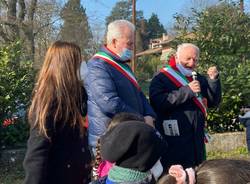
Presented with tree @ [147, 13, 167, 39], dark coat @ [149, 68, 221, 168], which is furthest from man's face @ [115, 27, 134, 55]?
tree @ [147, 13, 167, 39]

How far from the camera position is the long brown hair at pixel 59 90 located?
3180 mm

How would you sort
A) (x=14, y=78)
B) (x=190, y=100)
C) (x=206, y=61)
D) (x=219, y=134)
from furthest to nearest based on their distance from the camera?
(x=206, y=61), (x=219, y=134), (x=14, y=78), (x=190, y=100)

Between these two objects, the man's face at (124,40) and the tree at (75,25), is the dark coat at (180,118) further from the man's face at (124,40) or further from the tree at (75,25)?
the tree at (75,25)

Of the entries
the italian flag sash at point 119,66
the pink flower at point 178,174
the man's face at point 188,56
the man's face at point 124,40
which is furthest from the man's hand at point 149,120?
the pink flower at point 178,174

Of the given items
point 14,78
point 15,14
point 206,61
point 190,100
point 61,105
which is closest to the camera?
point 61,105

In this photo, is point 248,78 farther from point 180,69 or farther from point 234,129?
point 180,69

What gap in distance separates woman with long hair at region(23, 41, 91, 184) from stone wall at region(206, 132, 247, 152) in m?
5.75

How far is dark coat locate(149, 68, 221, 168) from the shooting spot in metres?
4.56

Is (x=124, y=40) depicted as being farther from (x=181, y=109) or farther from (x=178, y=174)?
(x=178, y=174)

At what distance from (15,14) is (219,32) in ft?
43.5

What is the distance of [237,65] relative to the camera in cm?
948

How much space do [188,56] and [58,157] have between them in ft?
6.30

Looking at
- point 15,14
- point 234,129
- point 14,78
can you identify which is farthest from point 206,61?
point 15,14

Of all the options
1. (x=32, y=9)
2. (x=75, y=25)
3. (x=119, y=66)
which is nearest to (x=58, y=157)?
(x=119, y=66)
